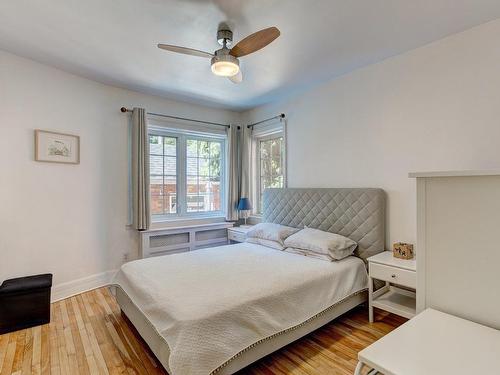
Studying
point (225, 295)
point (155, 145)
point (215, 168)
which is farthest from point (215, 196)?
point (225, 295)

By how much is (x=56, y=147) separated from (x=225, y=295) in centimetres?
274

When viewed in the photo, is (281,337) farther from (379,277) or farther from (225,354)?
(379,277)

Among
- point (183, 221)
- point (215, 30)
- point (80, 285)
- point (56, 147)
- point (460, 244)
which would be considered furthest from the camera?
point (183, 221)

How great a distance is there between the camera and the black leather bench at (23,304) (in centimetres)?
237

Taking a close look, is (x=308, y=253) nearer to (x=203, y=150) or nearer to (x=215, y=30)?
(x=215, y=30)

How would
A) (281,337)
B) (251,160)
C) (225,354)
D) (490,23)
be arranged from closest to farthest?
(225,354), (281,337), (490,23), (251,160)

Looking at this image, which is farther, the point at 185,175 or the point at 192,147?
the point at 192,147

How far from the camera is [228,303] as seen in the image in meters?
1.75

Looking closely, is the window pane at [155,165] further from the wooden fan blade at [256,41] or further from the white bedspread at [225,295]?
the wooden fan blade at [256,41]

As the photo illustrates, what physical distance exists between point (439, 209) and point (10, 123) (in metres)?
3.86

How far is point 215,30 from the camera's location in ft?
7.33

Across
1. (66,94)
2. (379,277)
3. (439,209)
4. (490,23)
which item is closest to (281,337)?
(379,277)

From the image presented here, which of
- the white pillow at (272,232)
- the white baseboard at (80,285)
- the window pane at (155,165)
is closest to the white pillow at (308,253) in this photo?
the white pillow at (272,232)

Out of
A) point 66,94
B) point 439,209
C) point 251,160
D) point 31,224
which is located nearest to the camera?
point 439,209
